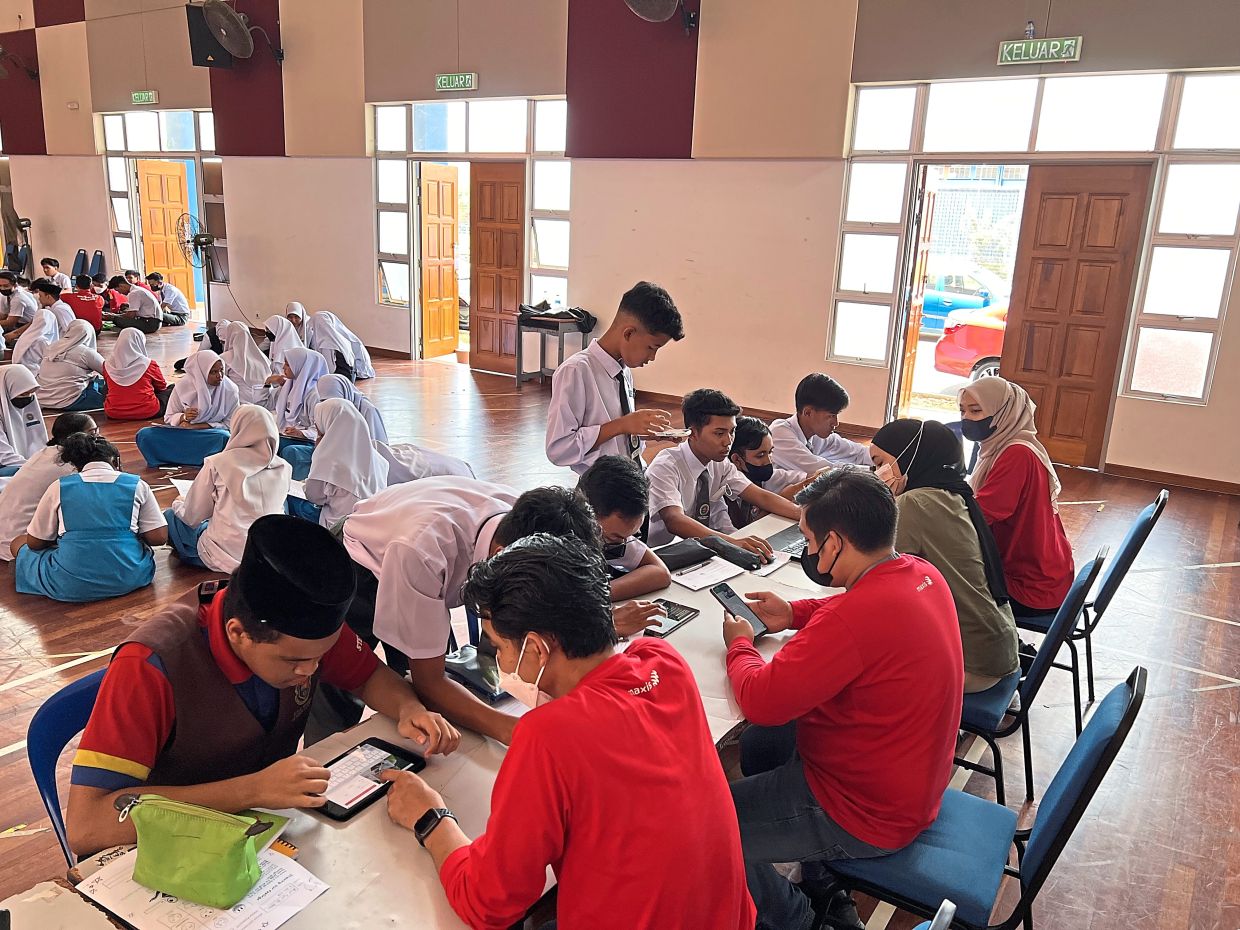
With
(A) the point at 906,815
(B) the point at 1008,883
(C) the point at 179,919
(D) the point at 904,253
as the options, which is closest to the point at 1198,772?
(B) the point at 1008,883

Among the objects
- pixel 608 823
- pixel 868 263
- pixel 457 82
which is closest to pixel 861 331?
pixel 868 263

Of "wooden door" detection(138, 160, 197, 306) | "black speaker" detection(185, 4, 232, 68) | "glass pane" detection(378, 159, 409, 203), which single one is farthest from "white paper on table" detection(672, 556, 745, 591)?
"wooden door" detection(138, 160, 197, 306)

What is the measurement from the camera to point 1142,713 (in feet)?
11.5

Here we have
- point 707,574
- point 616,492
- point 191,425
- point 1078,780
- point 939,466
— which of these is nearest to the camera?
point 1078,780

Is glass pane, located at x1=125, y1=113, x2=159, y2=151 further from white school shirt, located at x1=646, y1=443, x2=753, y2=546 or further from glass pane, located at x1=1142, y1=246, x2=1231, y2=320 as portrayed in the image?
glass pane, located at x1=1142, y1=246, x2=1231, y2=320

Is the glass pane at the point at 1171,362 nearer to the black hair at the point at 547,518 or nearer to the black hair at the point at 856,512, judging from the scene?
the black hair at the point at 856,512

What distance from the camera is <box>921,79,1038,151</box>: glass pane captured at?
7.00 metres

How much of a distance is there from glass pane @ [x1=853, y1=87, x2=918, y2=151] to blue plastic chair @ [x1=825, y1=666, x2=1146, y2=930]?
22.4 ft

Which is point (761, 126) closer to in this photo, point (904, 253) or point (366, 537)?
point (904, 253)

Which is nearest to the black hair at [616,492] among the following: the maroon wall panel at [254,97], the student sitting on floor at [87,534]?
the student sitting on floor at [87,534]

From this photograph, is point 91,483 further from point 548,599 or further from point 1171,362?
point 1171,362

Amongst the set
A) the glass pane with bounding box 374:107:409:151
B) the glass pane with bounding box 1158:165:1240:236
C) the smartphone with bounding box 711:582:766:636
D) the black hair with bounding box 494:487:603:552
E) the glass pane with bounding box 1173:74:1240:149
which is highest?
the glass pane with bounding box 374:107:409:151

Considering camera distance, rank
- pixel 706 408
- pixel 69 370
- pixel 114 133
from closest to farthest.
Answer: pixel 706 408 → pixel 69 370 → pixel 114 133

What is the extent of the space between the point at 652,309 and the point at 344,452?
226cm
